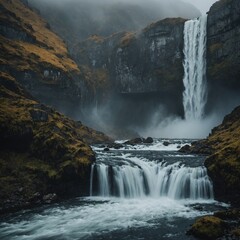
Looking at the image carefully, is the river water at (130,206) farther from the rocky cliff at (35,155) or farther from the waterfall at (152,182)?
the rocky cliff at (35,155)

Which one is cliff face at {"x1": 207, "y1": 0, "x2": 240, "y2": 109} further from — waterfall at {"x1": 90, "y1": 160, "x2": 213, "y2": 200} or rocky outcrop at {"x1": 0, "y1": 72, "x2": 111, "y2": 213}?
rocky outcrop at {"x1": 0, "y1": 72, "x2": 111, "y2": 213}

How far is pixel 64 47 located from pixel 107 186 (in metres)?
99.0

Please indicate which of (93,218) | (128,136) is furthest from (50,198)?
(128,136)

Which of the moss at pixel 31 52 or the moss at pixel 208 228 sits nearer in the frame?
the moss at pixel 208 228

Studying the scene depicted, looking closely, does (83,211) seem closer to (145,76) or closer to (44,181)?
(44,181)

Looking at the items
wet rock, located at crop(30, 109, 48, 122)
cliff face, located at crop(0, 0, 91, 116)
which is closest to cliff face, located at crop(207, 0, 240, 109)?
cliff face, located at crop(0, 0, 91, 116)

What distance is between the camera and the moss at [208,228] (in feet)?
77.4

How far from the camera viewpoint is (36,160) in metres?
39.6

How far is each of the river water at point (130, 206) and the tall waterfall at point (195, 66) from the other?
56.8 meters

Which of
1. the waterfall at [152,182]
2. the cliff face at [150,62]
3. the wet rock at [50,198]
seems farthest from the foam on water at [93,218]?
the cliff face at [150,62]

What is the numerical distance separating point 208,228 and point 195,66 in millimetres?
81229

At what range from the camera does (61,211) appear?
3177 centimetres

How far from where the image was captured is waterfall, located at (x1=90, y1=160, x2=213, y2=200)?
3650 centimetres

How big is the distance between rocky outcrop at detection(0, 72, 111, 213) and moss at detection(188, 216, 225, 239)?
1629 cm
